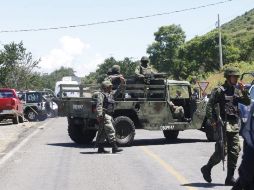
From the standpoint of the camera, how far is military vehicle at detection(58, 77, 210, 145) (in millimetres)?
15392

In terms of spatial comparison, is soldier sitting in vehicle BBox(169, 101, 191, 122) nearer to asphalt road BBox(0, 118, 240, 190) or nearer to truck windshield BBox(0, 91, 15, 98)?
asphalt road BBox(0, 118, 240, 190)

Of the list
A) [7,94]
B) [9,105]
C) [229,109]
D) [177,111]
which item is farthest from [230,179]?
[7,94]

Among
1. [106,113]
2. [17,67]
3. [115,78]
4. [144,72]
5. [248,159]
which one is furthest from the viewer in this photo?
[17,67]

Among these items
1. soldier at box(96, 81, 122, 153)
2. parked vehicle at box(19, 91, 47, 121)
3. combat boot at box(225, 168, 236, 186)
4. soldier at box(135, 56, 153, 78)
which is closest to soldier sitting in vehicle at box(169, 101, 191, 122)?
soldier at box(135, 56, 153, 78)

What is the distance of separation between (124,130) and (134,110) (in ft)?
2.20

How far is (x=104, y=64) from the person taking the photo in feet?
387

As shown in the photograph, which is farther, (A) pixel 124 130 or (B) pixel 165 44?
(B) pixel 165 44

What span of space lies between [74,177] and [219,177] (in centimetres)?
245

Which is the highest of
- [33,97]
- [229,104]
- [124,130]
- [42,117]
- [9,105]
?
[229,104]

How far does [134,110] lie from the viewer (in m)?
15.7

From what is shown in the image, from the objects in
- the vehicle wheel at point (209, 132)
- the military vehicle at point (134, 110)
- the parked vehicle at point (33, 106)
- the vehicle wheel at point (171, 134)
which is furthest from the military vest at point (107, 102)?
the parked vehicle at point (33, 106)

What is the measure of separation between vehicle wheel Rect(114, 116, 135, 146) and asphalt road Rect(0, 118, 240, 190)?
0.89 ft

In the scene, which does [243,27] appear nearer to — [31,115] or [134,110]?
[31,115]

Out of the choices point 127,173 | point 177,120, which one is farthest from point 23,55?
point 127,173
